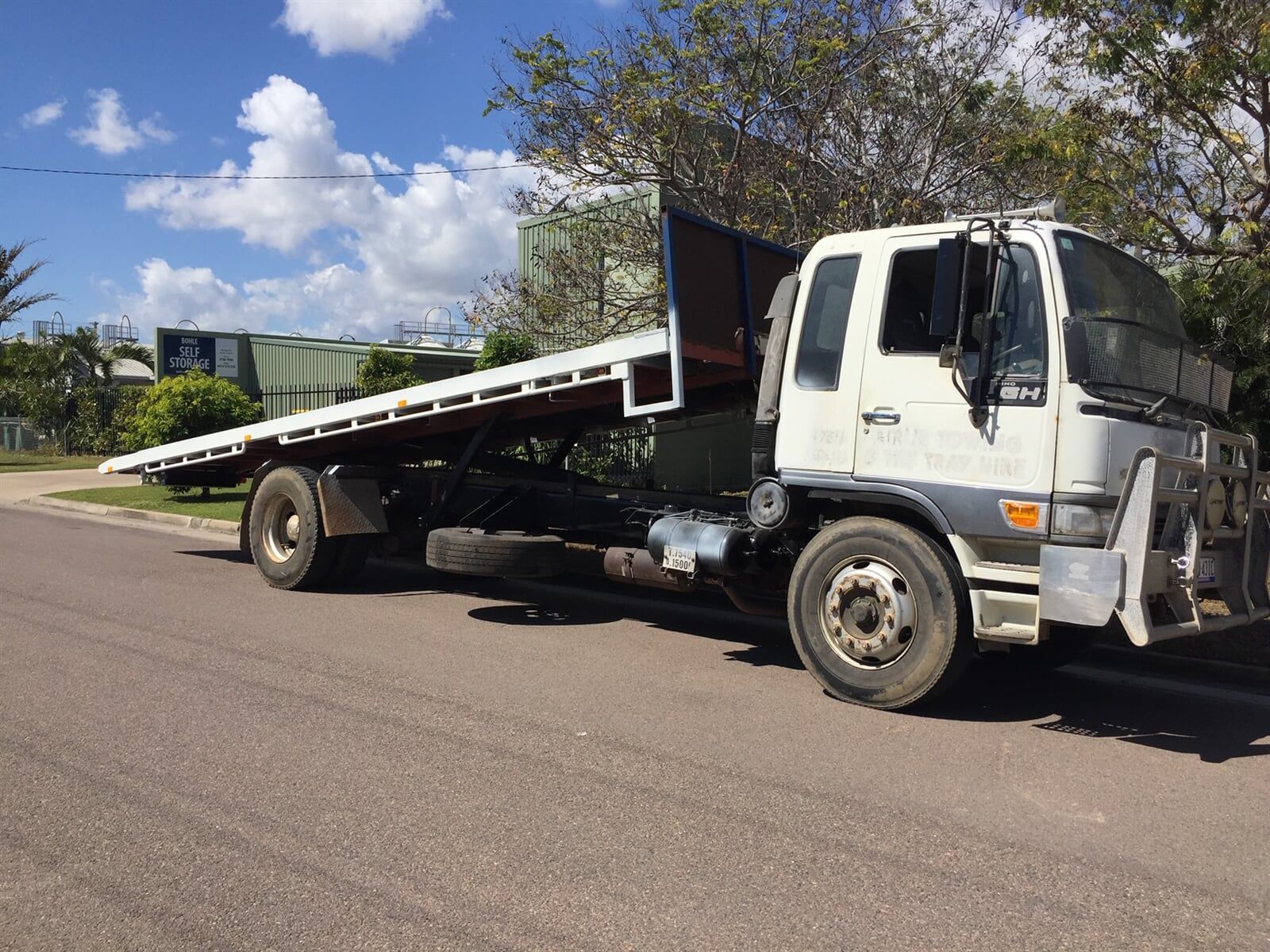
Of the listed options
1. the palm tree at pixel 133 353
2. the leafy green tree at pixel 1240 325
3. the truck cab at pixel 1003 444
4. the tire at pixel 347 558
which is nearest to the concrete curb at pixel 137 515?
the tire at pixel 347 558

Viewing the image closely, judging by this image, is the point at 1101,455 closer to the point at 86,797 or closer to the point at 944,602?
the point at 944,602

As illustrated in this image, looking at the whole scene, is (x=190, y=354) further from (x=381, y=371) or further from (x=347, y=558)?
(x=347, y=558)

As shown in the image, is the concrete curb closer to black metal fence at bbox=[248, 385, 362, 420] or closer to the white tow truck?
black metal fence at bbox=[248, 385, 362, 420]

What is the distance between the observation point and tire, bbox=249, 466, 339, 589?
368 inches

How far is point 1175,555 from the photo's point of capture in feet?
18.0

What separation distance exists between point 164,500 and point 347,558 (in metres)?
9.84

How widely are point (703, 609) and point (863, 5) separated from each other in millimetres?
8342

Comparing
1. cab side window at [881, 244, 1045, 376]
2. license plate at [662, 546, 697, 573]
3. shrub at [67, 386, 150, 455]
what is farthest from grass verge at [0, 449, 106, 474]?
cab side window at [881, 244, 1045, 376]

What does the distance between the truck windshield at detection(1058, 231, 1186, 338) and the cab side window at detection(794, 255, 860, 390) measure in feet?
3.93

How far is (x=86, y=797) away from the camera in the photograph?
14.8 feet

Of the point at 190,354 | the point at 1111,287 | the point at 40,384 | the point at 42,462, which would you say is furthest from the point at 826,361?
the point at 40,384

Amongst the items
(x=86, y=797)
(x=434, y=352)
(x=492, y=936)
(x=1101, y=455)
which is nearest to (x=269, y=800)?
(x=86, y=797)

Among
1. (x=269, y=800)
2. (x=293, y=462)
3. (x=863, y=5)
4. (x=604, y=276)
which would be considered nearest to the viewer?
(x=269, y=800)

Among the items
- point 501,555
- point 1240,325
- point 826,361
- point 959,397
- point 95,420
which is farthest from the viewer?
point 95,420
